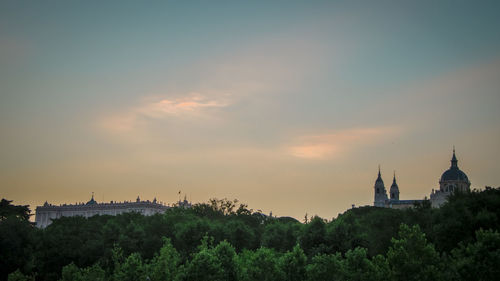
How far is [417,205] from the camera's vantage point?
94188mm

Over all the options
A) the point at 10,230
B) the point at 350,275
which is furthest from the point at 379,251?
the point at 10,230

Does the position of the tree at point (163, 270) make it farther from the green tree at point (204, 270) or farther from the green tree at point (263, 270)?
the green tree at point (263, 270)

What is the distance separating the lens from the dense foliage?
54.1 m

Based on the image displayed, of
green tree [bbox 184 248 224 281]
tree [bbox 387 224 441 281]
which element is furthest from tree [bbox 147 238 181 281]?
tree [bbox 387 224 441 281]

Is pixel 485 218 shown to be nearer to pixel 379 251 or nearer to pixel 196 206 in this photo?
pixel 379 251

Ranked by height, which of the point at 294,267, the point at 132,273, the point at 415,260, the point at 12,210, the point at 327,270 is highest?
the point at 12,210

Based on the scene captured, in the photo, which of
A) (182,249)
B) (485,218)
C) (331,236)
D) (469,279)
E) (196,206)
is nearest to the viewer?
(469,279)

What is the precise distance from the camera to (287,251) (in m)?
70.9

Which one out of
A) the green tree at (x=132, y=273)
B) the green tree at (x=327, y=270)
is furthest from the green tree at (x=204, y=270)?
the green tree at (x=327, y=270)

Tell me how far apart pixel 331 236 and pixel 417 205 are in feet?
81.9

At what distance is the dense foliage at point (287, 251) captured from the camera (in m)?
54.1

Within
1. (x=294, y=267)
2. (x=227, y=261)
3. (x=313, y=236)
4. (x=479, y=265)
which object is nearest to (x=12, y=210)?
(x=313, y=236)

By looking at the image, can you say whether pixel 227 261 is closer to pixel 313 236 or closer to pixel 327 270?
pixel 327 270

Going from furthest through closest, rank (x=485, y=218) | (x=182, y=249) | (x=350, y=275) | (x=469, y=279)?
(x=182, y=249)
(x=485, y=218)
(x=350, y=275)
(x=469, y=279)
